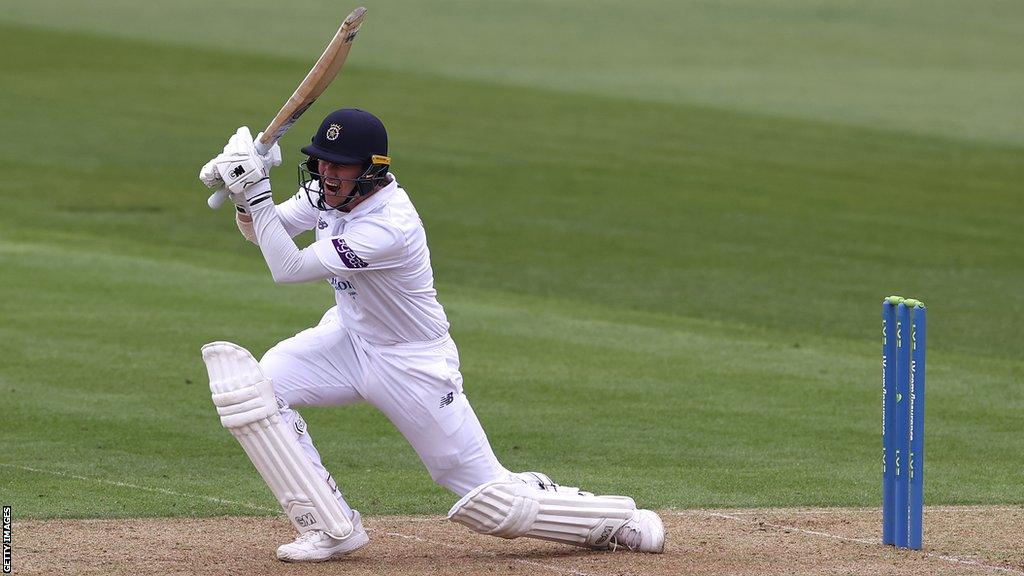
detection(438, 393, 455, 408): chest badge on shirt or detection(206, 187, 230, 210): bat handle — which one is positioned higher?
detection(206, 187, 230, 210): bat handle

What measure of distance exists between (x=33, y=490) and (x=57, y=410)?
2.08m

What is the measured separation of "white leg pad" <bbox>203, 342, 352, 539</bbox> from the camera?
7699 mm

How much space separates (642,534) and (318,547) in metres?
1.55

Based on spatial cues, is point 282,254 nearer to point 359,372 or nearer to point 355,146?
point 355,146

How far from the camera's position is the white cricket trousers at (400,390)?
A: 25.9ft

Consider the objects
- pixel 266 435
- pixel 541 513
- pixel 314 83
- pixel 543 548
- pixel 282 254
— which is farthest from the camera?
pixel 543 548

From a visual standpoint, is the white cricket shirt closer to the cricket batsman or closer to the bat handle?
the cricket batsman

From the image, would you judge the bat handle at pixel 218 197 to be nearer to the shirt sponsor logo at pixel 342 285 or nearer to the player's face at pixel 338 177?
the player's face at pixel 338 177

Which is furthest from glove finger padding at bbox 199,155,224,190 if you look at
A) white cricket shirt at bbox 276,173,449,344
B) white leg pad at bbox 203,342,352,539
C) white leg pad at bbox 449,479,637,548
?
white leg pad at bbox 449,479,637,548

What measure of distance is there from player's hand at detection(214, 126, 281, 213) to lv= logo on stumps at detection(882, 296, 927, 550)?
2922 mm

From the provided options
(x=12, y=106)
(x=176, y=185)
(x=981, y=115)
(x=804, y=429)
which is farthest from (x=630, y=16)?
(x=804, y=429)

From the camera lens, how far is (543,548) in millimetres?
8453

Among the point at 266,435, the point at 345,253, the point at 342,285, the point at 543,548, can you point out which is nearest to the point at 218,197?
the point at 342,285

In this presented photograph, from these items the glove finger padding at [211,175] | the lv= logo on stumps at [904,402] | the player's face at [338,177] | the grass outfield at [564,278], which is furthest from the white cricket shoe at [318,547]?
the lv= logo on stumps at [904,402]
